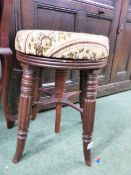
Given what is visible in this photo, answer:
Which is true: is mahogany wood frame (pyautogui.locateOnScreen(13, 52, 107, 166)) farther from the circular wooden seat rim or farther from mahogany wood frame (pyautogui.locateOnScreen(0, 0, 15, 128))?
mahogany wood frame (pyautogui.locateOnScreen(0, 0, 15, 128))

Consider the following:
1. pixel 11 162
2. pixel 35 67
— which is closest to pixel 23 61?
pixel 35 67

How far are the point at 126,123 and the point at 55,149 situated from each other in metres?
0.54

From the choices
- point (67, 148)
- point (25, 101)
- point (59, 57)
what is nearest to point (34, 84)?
point (25, 101)

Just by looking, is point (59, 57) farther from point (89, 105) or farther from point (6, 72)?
point (6, 72)

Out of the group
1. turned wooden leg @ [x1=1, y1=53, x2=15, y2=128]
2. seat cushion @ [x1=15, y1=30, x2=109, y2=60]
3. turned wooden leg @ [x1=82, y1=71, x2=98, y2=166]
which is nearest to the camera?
seat cushion @ [x1=15, y1=30, x2=109, y2=60]

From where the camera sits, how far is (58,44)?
2.14ft

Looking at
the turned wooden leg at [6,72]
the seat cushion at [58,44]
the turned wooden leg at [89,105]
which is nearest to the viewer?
the seat cushion at [58,44]

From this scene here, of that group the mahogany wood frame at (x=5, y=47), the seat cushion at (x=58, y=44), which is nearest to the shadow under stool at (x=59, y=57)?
the seat cushion at (x=58, y=44)

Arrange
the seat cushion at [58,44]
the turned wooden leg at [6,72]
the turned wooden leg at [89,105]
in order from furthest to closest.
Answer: the turned wooden leg at [6,72]
the turned wooden leg at [89,105]
the seat cushion at [58,44]

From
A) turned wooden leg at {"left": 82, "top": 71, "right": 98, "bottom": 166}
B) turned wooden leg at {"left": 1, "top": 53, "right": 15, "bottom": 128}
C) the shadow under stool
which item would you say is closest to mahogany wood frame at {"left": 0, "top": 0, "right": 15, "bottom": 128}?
turned wooden leg at {"left": 1, "top": 53, "right": 15, "bottom": 128}

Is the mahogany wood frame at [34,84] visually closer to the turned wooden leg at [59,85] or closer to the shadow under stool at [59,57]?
the shadow under stool at [59,57]

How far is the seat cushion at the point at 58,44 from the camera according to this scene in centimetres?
65

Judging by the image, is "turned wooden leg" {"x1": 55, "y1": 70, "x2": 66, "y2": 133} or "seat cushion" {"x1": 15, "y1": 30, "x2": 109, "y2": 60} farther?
Result: "turned wooden leg" {"x1": 55, "y1": 70, "x2": 66, "y2": 133}

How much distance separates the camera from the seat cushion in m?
0.65
